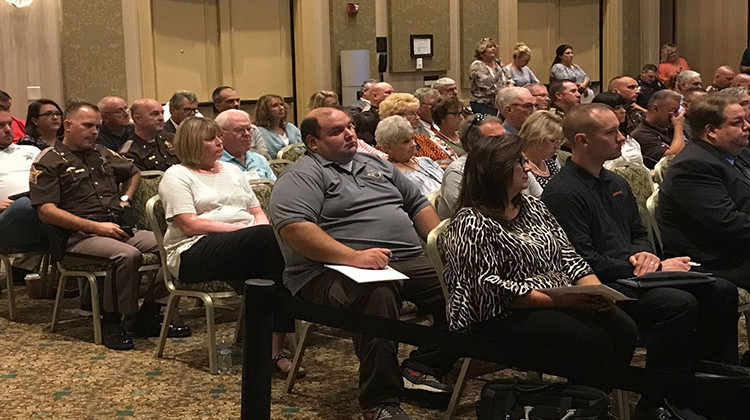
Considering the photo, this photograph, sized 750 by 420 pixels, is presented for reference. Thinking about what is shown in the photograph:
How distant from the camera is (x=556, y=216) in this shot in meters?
4.05

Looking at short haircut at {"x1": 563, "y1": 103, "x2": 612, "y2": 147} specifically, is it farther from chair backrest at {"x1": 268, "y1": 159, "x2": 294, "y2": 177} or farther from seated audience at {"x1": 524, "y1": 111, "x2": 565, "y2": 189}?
chair backrest at {"x1": 268, "y1": 159, "x2": 294, "y2": 177}

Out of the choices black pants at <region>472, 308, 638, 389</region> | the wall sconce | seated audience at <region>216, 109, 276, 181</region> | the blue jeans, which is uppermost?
the wall sconce

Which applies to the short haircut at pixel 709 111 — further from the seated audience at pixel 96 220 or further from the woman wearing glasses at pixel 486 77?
the woman wearing glasses at pixel 486 77

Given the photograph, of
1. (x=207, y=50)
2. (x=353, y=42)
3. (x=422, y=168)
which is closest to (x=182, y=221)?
(x=422, y=168)

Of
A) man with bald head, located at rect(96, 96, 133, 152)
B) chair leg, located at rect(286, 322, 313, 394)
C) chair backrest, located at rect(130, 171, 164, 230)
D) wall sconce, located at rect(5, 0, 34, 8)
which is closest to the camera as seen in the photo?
chair leg, located at rect(286, 322, 313, 394)

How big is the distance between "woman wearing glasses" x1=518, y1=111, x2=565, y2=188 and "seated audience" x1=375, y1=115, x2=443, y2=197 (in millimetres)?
676

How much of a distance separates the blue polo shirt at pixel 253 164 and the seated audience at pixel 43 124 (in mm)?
1460

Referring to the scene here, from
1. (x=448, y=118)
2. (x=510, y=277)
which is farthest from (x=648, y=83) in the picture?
(x=510, y=277)

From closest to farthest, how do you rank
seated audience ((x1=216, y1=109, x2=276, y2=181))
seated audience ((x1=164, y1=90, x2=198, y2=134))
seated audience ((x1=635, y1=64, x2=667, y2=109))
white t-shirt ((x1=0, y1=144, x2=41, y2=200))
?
seated audience ((x1=216, y1=109, x2=276, y2=181)), white t-shirt ((x1=0, y1=144, x2=41, y2=200)), seated audience ((x1=164, y1=90, x2=198, y2=134)), seated audience ((x1=635, y1=64, x2=667, y2=109))

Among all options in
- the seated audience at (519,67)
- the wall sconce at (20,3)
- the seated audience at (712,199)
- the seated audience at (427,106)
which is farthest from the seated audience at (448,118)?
the seated audience at (519,67)

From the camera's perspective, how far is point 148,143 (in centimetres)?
690

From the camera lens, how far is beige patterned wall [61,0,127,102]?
1021 centimetres

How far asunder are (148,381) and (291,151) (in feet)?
10.3

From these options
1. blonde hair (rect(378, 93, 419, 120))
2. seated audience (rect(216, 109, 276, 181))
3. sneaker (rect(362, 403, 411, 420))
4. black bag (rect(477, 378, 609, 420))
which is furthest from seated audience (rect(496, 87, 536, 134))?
black bag (rect(477, 378, 609, 420))
